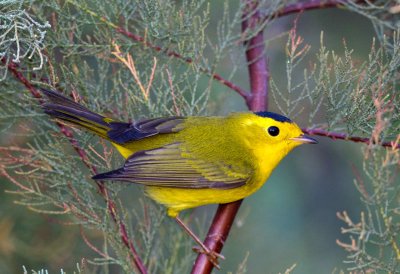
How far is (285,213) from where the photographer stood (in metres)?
5.13

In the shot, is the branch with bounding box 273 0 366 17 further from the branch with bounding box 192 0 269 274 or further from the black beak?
the black beak

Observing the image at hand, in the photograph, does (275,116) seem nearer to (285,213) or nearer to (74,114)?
(74,114)

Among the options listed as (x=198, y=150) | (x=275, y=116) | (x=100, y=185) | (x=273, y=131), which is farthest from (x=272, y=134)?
(x=100, y=185)

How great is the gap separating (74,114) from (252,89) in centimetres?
91

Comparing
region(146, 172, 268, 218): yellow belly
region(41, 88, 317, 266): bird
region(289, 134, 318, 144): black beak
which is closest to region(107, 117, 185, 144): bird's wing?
region(41, 88, 317, 266): bird

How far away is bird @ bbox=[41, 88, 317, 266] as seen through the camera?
3.09m

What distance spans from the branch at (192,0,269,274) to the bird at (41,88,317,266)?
5 cm

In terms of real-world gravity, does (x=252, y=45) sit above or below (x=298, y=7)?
below

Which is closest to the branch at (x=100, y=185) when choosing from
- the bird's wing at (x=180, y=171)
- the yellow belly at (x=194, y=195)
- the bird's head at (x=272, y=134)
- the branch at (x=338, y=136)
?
the bird's wing at (x=180, y=171)

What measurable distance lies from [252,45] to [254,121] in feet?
1.31

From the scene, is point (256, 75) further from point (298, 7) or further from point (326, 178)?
point (326, 178)

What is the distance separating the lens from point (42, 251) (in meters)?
4.05

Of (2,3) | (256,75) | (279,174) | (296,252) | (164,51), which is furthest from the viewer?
(279,174)

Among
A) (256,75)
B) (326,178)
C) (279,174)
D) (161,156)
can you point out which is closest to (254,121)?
(256,75)
